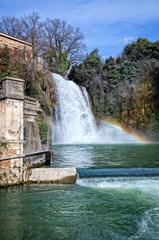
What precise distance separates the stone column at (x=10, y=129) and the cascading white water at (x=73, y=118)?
1606 cm

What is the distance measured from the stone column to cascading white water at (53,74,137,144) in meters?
16.1

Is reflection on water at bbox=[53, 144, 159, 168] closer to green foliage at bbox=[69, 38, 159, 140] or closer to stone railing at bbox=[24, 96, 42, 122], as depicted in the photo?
stone railing at bbox=[24, 96, 42, 122]

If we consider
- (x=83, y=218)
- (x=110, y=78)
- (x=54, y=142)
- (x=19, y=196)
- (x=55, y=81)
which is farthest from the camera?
(x=110, y=78)

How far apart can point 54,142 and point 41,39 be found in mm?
21154

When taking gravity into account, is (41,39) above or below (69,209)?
above

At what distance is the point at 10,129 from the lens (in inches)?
260

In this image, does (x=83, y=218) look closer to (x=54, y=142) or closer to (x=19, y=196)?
Result: (x=19, y=196)

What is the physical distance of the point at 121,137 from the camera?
2919 cm

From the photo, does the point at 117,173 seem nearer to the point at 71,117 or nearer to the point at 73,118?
the point at 71,117

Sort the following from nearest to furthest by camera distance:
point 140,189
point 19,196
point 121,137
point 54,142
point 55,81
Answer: point 19,196, point 140,189, point 54,142, point 55,81, point 121,137

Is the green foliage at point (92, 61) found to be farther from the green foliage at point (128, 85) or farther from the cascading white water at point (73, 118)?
the cascading white water at point (73, 118)

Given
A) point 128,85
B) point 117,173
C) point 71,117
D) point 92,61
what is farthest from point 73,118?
point 117,173

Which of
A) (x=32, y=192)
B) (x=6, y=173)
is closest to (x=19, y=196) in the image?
(x=32, y=192)

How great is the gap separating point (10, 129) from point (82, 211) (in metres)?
3.41
